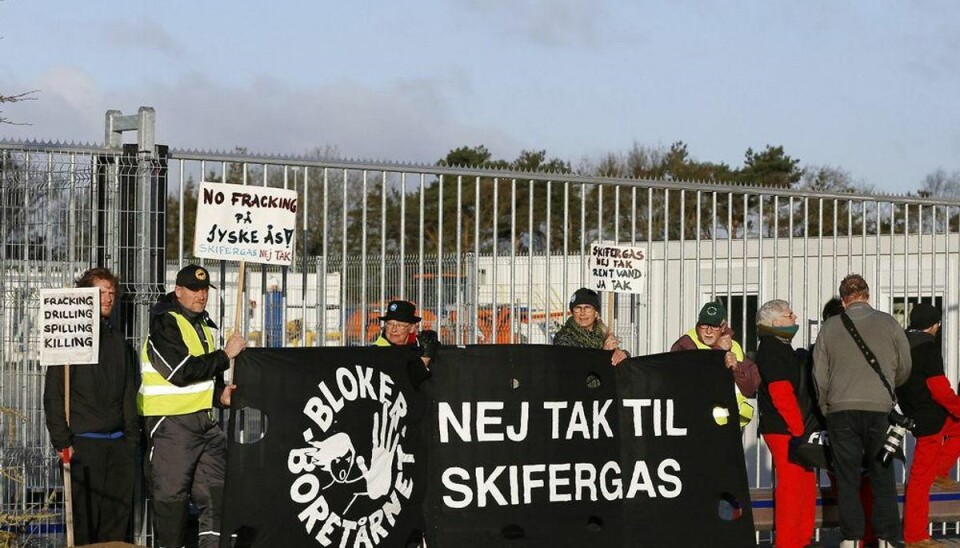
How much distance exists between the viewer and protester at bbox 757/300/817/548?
9.52m

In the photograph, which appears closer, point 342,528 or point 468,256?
point 342,528

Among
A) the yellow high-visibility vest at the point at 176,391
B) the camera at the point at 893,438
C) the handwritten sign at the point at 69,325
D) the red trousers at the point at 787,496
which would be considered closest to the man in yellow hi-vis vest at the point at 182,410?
the yellow high-visibility vest at the point at 176,391

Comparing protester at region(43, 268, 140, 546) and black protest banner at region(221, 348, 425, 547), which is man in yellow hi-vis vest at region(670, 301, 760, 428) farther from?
protester at region(43, 268, 140, 546)

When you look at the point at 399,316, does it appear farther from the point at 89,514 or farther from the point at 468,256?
the point at 89,514

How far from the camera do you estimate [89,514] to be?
27.9 feet

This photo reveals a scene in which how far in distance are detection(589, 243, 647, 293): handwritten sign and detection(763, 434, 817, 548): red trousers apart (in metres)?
1.40

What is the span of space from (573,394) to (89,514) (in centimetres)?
298

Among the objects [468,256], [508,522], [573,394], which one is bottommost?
[508,522]

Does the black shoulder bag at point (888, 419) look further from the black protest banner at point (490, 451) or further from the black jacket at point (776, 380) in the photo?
the black protest banner at point (490, 451)

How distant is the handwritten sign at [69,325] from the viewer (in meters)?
7.87

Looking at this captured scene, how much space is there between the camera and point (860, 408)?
9477 mm

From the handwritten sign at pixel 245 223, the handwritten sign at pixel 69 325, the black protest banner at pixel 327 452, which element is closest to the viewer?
the handwritten sign at pixel 69 325

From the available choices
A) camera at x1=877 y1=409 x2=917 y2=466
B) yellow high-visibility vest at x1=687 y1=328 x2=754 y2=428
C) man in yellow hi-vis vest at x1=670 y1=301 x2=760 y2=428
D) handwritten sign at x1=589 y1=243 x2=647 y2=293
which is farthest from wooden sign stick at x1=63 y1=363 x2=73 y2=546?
camera at x1=877 y1=409 x2=917 y2=466

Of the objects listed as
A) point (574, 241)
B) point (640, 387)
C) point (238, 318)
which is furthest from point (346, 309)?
point (574, 241)
